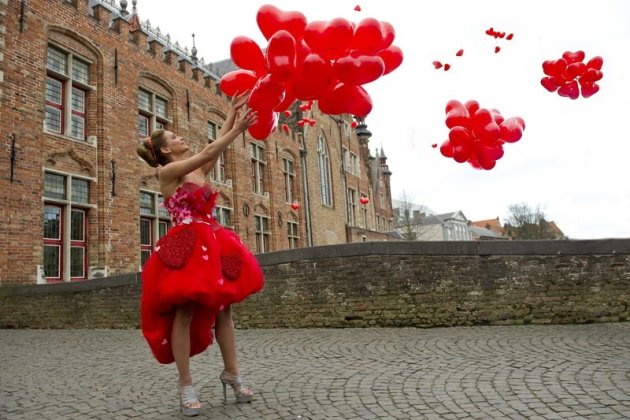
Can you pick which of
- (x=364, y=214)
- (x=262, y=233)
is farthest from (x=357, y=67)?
(x=364, y=214)

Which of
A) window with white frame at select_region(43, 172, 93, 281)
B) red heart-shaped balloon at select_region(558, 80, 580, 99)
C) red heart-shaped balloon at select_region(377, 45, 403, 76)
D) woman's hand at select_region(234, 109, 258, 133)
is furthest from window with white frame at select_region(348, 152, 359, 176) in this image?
woman's hand at select_region(234, 109, 258, 133)

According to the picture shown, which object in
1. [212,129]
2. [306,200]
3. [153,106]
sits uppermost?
[212,129]

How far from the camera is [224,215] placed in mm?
17406

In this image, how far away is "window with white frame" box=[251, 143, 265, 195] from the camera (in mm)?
19797

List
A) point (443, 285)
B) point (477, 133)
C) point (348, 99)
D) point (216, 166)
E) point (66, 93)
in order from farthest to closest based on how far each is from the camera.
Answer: point (216, 166), point (66, 93), point (443, 285), point (477, 133), point (348, 99)

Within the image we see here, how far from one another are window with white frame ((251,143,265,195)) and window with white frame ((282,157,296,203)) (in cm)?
167

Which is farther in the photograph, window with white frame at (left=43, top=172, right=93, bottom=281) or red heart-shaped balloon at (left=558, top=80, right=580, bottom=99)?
window with white frame at (left=43, top=172, right=93, bottom=281)

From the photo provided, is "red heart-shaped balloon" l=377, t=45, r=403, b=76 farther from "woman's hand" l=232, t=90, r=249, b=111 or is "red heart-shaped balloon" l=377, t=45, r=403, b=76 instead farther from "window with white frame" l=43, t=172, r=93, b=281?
"window with white frame" l=43, t=172, r=93, b=281

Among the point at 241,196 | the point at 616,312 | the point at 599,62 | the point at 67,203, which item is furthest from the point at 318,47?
the point at 241,196

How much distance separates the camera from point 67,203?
35.4ft

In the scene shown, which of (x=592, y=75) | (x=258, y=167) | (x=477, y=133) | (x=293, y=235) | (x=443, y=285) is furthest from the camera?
(x=293, y=235)

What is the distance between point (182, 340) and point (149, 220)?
1164 centimetres

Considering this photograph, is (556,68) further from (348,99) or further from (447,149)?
(348,99)

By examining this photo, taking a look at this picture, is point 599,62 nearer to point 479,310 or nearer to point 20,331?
point 479,310
